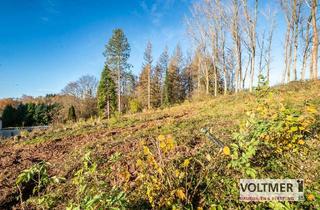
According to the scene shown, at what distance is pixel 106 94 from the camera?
3241cm

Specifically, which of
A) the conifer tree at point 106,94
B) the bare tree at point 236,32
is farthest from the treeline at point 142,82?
the bare tree at point 236,32

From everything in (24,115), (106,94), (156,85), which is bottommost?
(24,115)

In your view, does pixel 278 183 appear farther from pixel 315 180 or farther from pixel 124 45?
pixel 124 45

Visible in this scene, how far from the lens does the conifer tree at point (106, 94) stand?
3173 centimetres

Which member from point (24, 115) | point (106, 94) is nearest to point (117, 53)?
point (106, 94)

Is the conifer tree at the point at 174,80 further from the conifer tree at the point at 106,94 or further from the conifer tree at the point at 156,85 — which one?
the conifer tree at the point at 106,94

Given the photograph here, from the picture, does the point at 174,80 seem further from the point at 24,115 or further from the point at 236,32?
the point at 24,115

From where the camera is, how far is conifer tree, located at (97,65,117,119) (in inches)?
1249

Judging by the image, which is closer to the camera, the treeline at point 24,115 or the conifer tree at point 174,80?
the conifer tree at point 174,80

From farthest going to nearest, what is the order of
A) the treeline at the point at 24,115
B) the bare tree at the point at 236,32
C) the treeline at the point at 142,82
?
the treeline at the point at 24,115, the treeline at the point at 142,82, the bare tree at the point at 236,32

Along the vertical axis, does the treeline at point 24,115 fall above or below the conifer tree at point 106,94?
below

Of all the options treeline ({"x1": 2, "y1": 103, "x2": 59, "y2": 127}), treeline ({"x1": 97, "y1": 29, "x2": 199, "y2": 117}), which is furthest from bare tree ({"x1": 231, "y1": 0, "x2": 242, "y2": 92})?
treeline ({"x1": 2, "y1": 103, "x2": 59, "y2": 127})

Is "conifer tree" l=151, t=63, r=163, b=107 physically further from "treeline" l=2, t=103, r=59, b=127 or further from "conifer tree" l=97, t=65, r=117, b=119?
"treeline" l=2, t=103, r=59, b=127

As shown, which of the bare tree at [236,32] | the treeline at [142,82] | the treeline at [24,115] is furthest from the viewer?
the treeline at [24,115]
